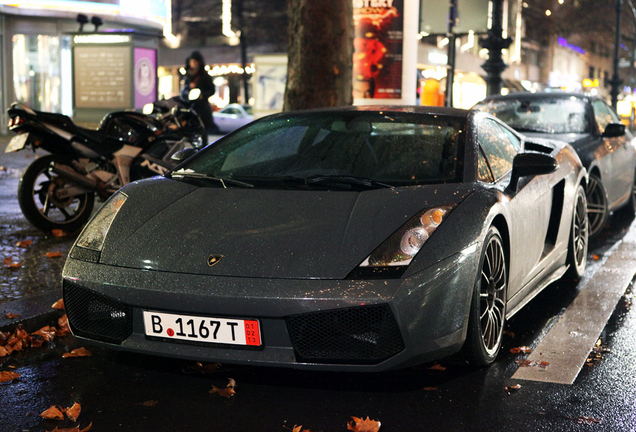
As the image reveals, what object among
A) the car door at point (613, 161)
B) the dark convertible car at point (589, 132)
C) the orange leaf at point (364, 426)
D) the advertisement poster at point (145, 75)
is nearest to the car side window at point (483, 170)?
the orange leaf at point (364, 426)

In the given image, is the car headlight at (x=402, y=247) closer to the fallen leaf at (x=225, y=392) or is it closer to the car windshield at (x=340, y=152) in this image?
the car windshield at (x=340, y=152)

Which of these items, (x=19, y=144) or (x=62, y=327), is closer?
(x=62, y=327)

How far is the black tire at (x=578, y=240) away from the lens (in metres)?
5.99

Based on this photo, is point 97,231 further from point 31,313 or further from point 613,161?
point 613,161

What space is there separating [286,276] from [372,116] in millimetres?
1697

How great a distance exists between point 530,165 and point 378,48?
44.2 feet

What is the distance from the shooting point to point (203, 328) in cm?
340

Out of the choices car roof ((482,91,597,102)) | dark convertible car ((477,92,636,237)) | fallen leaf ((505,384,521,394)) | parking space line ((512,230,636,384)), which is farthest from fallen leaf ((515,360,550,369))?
car roof ((482,91,597,102))

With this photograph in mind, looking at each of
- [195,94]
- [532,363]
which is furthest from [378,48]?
[532,363]

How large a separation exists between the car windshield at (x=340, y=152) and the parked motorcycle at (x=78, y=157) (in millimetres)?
2784

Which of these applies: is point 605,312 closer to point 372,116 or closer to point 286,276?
point 372,116

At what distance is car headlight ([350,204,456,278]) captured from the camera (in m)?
3.40

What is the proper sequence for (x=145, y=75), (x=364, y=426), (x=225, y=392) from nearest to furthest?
(x=364, y=426), (x=225, y=392), (x=145, y=75)

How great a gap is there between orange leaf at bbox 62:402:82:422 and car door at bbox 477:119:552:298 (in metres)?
2.29
